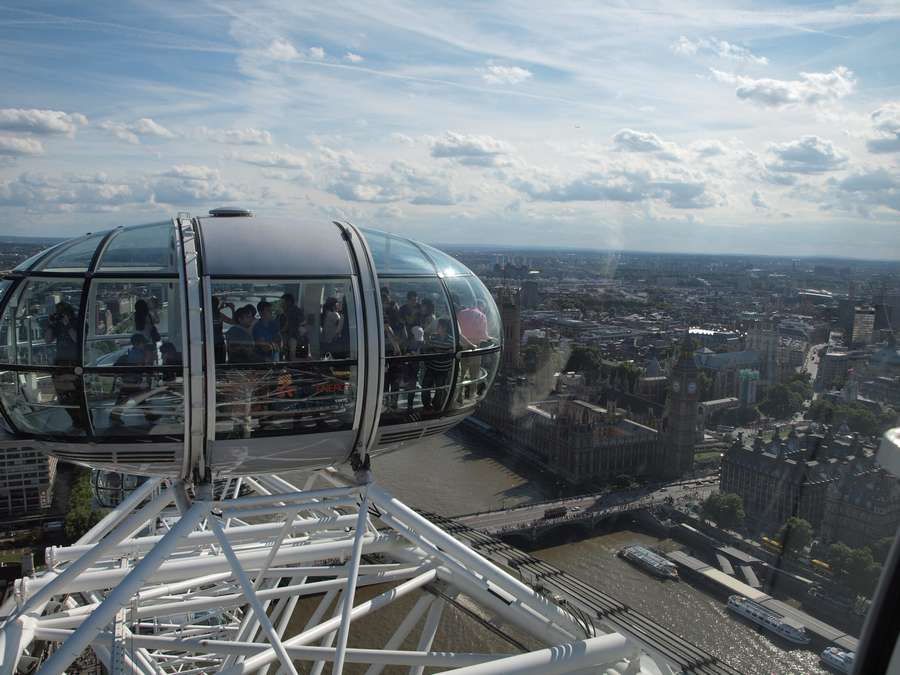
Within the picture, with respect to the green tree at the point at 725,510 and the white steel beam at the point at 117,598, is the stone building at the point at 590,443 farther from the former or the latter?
the white steel beam at the point at 117,598

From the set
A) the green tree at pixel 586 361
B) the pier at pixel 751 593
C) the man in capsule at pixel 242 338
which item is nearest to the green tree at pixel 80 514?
the pier at pixel 751 593

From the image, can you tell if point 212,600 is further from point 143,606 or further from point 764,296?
point 764,296

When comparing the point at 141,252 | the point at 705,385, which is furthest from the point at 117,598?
the point at 705,385

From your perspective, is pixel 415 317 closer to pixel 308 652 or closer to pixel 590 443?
pixel 308 652

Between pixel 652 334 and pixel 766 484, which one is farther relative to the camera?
pixel 652 334

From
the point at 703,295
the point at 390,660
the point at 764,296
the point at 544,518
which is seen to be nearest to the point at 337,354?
the point at 390,660
